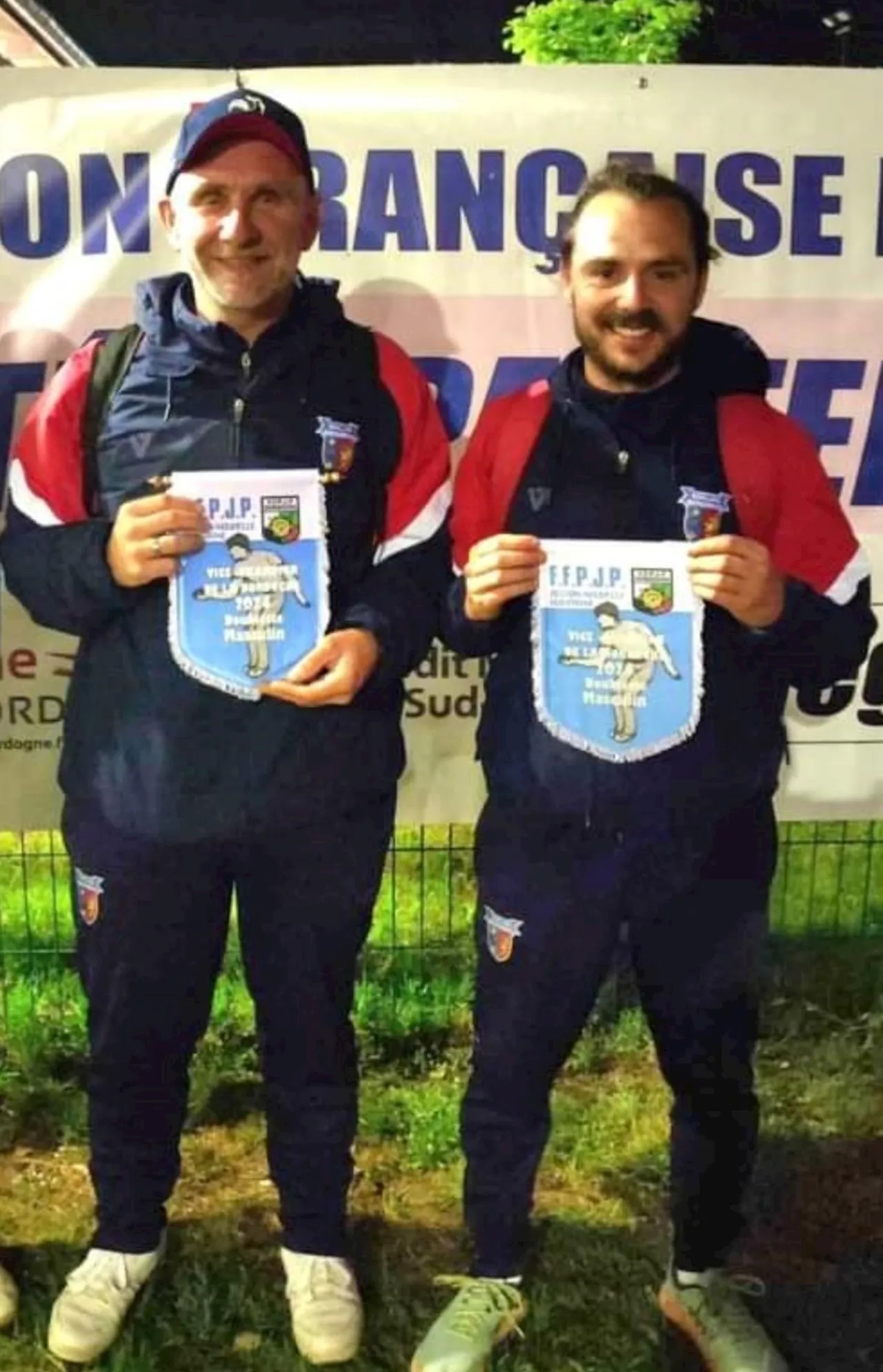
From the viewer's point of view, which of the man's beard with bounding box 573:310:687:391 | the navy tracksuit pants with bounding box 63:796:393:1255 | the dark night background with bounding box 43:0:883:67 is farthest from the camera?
the dark night background with bounding box 43:0:883:67

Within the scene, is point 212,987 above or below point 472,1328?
above

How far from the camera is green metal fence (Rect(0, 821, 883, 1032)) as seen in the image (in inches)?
166

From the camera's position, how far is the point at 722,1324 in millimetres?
2783

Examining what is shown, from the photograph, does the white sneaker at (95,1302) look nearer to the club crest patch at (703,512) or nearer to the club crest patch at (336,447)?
the club crest patch at (336,447)

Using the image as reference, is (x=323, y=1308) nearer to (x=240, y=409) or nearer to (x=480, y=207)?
(x=240, y=409)

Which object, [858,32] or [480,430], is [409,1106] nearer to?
[480,430]

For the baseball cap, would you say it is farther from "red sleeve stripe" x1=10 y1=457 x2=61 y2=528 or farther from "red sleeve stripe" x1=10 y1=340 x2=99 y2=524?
"red sleeve stripe" x1=10 y1=457 x2=61 y2=528

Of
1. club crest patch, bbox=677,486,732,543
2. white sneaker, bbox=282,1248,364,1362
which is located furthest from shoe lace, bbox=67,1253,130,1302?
club crest patch, bbox=677,486,732,543

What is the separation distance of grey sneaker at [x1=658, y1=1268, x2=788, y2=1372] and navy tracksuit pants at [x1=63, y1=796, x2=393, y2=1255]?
639mm

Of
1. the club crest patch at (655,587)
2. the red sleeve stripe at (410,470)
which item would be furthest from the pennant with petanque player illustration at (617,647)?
the red sleeve stripe at (410,470)

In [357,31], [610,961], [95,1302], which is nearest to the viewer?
[610,961]

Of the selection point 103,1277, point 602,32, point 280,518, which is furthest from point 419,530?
point 602,32

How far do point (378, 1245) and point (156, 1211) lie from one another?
1.77 ft

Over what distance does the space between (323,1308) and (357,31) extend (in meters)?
15.4
